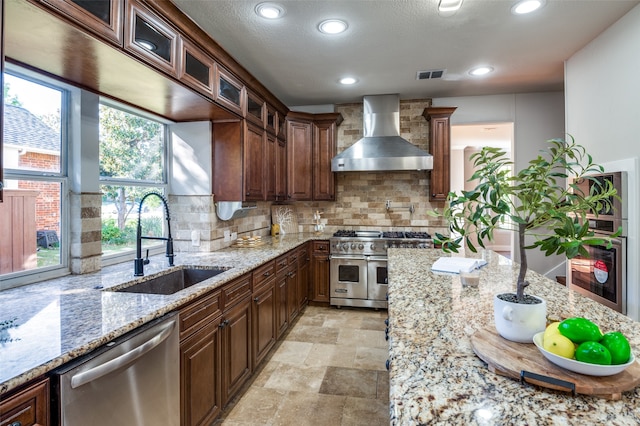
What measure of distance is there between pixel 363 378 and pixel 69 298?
201 cm

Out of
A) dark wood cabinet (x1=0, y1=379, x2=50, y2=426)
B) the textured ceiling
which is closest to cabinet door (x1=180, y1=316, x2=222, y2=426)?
dark wood cabinet (x1=0, y1=379, x2=50, y2=426)

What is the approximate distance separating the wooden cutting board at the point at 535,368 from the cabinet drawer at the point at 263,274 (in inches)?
71.7

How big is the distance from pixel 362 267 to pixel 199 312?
2.60m

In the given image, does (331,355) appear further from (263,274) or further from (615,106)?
(615,106)

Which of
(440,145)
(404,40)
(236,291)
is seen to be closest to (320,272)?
(236,291)

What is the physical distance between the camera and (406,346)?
3.64ft

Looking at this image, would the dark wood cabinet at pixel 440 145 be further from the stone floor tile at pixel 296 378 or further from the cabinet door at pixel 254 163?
the stone floor tile at pixel 296 378

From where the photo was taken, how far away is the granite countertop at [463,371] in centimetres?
76

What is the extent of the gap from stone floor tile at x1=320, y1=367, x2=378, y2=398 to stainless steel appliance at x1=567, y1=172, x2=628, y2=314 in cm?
176

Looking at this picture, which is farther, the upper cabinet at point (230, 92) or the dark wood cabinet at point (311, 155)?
the dark wood cabinet at point (311, 155)

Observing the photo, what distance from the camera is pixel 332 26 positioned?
2627mm

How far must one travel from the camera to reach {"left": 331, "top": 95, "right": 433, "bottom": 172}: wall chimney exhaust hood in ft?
13.6

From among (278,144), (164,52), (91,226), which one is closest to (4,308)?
(91,226)

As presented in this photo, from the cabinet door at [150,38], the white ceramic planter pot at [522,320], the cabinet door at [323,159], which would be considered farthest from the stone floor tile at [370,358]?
the cabinet door at [150,38]
